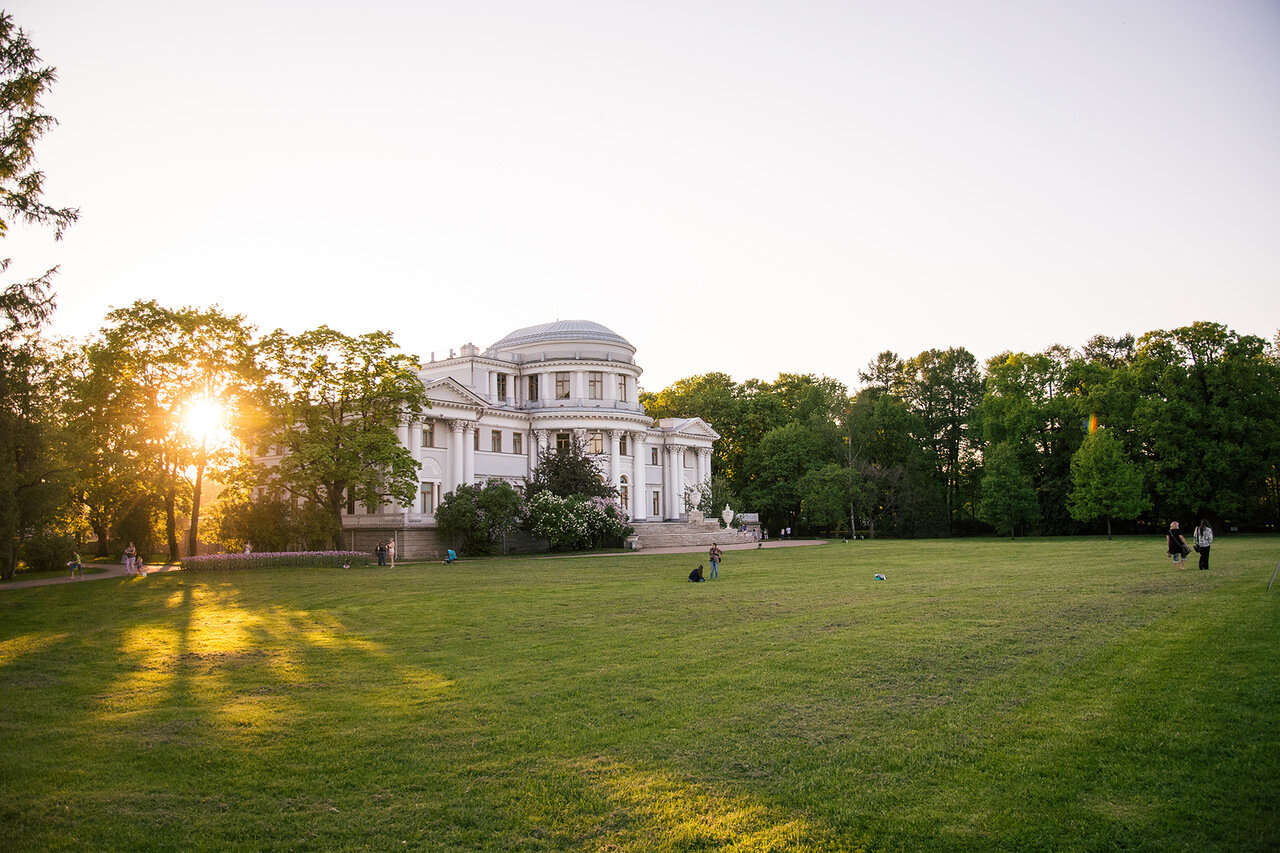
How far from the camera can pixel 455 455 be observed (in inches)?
2069

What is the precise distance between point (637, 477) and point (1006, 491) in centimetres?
2690

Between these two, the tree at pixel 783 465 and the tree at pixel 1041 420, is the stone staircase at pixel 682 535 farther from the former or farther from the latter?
the tree at pixel 1041 420

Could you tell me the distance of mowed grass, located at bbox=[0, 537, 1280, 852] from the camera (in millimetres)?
6055

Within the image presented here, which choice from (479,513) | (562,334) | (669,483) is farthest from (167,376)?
(669,483)

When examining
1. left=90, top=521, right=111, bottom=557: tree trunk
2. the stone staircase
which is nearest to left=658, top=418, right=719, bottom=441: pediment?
the stone staircase

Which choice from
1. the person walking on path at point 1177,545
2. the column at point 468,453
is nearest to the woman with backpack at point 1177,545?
the person walking on path at point 1177,545

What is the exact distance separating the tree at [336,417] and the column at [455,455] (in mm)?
10778

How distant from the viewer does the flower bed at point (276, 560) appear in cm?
3428

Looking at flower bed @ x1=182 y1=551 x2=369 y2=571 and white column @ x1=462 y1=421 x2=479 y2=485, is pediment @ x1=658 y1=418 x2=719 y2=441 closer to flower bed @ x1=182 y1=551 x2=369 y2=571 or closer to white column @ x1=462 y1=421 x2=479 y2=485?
white column @ x1=462 y1=421 x2=479 y2=485

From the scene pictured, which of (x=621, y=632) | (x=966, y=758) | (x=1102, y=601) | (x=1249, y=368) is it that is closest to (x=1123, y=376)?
(x=1249, y=368)

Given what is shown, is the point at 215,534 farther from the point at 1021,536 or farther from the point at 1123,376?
the point at 1123,376

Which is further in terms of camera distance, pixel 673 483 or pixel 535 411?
pixel 673 483

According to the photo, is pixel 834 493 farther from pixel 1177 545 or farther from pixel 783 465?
pixel 1177 545

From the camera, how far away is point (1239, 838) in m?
5.67
